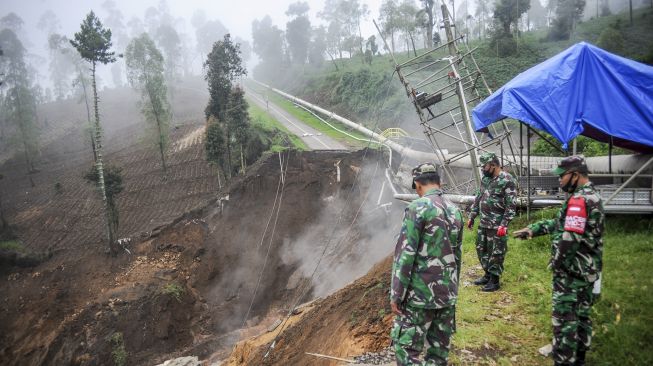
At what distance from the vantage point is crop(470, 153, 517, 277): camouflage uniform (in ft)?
20.1

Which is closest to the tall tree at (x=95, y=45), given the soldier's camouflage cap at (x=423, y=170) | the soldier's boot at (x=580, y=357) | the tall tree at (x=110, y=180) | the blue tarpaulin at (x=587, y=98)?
the tall tree at (x=110, y=180)

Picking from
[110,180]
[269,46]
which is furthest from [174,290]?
[269,46]

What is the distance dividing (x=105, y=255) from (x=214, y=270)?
761cm

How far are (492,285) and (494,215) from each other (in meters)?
1.20

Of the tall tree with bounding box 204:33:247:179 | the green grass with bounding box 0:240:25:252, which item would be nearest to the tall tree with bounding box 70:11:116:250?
the tall tree with bounding box 204:33:247:179

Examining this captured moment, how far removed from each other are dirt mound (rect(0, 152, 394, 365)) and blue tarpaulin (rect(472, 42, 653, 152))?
8.38m

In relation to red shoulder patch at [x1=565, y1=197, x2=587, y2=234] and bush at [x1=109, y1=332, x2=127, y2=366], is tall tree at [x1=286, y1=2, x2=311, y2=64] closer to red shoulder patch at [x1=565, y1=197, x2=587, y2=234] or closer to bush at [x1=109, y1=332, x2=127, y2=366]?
bush at [x1=109, y1=332, x2=127, y2=366]

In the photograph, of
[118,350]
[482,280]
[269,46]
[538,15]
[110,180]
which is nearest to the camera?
[482,280]

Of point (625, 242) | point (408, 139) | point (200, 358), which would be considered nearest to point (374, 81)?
point (408, 139)

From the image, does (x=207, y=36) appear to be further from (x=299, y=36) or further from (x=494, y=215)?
(x=494, y=215)

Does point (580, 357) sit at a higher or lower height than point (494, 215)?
lower

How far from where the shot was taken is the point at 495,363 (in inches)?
185

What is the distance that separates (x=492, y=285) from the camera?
6438 mm

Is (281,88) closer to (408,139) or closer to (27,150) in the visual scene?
(27,150)
